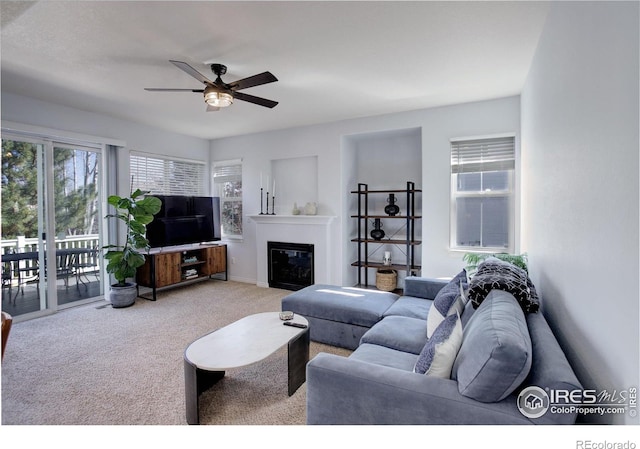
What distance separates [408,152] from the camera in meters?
4.84

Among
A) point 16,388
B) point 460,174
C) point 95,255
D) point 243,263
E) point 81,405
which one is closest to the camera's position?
point 81,405

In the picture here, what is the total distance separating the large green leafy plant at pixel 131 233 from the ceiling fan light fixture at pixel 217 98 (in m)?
2.13

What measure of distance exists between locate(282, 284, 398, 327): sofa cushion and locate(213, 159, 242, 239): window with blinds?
3.02 metres

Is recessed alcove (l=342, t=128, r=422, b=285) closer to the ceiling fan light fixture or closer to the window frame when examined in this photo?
the window frame

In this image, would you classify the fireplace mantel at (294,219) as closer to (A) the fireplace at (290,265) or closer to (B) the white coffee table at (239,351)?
(A) the fireplace at (290,265)

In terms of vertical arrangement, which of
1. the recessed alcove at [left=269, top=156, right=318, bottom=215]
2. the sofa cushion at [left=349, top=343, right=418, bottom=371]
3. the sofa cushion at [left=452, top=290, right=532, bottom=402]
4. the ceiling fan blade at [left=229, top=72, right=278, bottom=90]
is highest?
the ceiling fan blade at [left=229, top=72, right=278, bottom=90]

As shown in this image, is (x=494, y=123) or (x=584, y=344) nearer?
(x=584, y=344)

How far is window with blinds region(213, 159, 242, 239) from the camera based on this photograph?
5.90 metres

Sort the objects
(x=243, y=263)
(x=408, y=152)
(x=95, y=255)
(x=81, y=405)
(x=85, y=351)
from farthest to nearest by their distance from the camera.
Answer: (x=243, y=263), (x=408, y=152), (x=95, y=255), (x=85, y=351), (x=81, y=405)

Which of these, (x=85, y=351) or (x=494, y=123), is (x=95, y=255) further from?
(x=494, y=123)

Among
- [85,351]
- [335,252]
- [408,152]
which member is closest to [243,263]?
[335,252]

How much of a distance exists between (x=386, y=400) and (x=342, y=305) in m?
1.58

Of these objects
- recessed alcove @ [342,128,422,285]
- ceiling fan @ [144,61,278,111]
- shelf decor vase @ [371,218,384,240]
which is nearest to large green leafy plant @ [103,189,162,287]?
ceiling fan @ [144,61,278,111]

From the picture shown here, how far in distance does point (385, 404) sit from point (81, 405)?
206 centimetres
